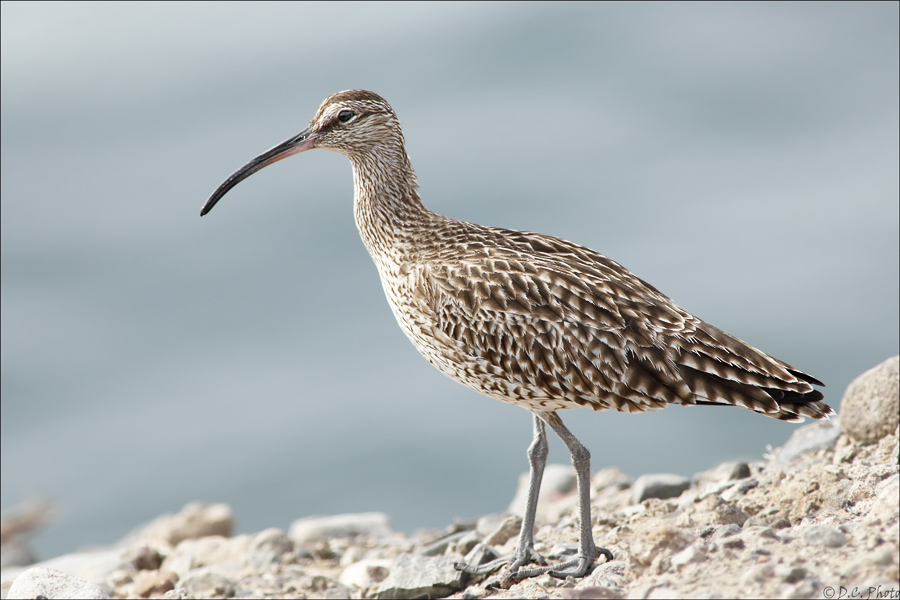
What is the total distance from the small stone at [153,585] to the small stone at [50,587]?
1513mm

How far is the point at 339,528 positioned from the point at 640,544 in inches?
284

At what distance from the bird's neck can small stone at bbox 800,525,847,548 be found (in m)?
4.41

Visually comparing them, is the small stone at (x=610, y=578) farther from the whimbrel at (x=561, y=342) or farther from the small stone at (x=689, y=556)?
the whimbrel at (x=561, y=342)

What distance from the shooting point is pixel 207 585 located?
29.8 feet

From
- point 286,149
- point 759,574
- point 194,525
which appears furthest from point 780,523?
point 194,525

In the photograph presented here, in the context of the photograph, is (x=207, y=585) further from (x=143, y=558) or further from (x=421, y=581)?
(x=421, y=581)

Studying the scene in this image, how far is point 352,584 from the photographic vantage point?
30.7 ft

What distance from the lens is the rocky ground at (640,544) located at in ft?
16.1

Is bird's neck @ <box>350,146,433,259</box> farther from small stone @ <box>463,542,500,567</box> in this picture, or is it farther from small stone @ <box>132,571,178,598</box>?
small stone @ <box>132,571,178,598</box>

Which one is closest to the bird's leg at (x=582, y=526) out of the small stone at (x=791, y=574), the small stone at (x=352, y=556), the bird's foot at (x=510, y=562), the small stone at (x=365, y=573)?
the bird's foot at (x=510, y=562)

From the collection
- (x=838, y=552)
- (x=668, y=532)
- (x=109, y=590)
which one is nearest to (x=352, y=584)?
(x=109, y=590)

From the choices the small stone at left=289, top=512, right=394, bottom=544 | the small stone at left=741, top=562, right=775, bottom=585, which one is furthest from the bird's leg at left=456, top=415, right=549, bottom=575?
the small stone at left=289, top=512, right=394, bottom=544

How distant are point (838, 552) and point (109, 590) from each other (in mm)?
7045

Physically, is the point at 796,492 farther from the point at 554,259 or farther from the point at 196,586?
the point at 196,586
